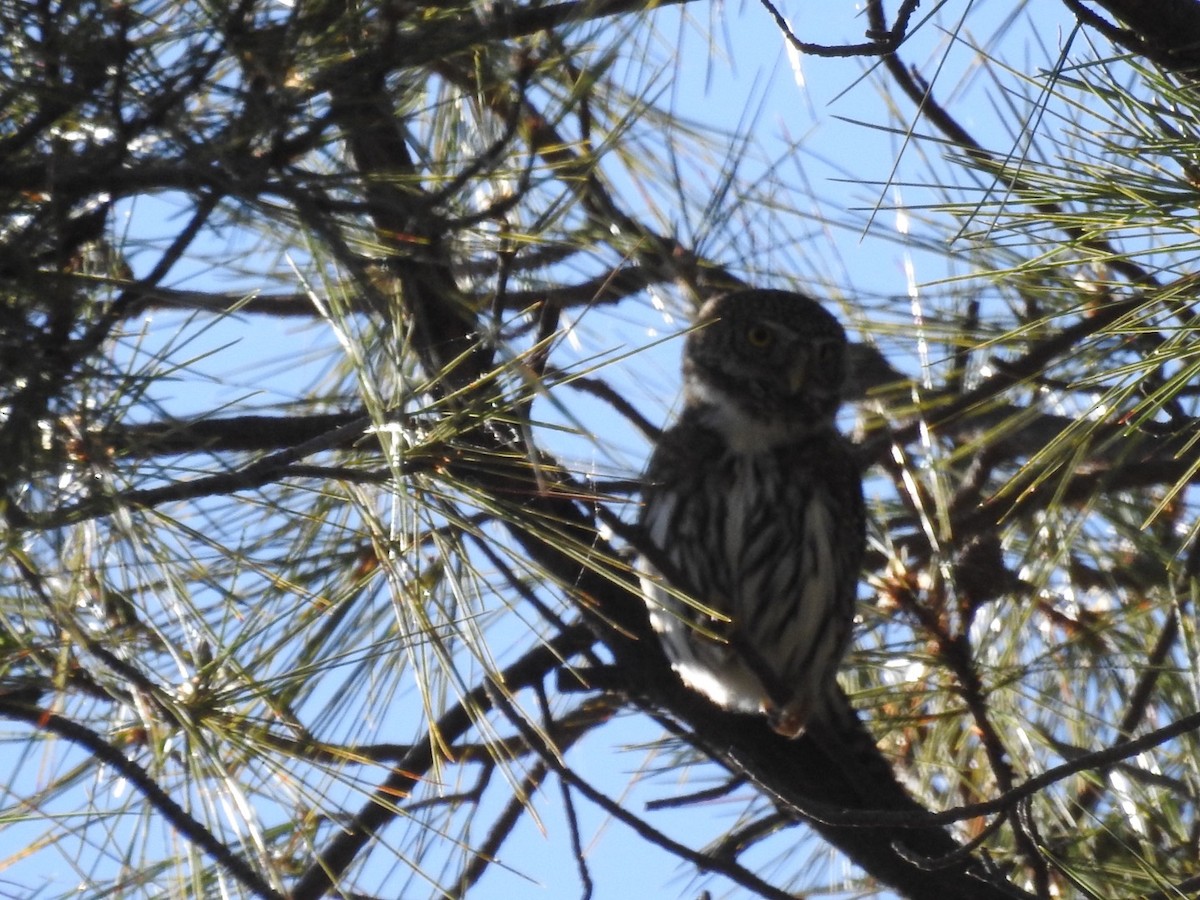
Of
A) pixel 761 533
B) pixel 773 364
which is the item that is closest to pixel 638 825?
pixel 761 533

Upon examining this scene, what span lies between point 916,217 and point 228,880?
1960 mm

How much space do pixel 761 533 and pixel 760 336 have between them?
1.94 feet

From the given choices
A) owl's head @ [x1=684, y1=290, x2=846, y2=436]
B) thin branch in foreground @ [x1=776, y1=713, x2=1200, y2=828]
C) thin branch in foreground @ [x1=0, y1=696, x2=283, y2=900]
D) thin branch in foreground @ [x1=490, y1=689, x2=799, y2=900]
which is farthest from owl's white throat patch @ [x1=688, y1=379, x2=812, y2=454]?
thin branch in foreground @ [x1=0, y1=696, x2=283, y2=900]

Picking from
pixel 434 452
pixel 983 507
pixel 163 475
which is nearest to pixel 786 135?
pixel 983 507

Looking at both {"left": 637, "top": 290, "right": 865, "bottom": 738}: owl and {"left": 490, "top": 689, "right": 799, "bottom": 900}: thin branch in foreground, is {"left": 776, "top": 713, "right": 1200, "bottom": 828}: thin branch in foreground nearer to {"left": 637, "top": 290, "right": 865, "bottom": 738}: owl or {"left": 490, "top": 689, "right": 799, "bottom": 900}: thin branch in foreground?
{"left": 490, "top": 689, "right": 799, "bottom": 900}: thin branch in foreground

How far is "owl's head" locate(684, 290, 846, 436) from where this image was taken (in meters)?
3.67

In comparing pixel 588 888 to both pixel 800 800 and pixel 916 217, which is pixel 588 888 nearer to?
pixel 800 800

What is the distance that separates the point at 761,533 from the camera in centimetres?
339

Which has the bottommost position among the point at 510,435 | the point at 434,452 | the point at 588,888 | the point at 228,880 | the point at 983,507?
the point at 228,880

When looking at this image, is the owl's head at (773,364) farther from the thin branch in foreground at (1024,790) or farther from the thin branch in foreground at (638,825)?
the thin branch in foreground at (1024,790)

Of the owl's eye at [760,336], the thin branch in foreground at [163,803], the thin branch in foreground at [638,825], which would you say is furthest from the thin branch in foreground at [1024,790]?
the owl's eye at [760,336]

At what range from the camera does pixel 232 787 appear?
7.46 ft

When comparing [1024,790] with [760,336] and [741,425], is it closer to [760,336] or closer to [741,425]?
[741,425]

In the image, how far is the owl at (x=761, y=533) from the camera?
339 centimetres
